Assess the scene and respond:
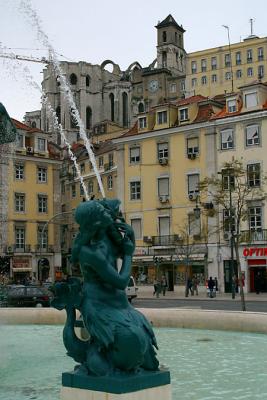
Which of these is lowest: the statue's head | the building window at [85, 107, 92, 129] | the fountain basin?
the fountain basin

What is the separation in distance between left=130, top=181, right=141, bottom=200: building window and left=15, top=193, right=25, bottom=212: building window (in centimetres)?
1187

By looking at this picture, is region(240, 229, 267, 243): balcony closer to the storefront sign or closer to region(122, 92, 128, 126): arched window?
the storefront sign

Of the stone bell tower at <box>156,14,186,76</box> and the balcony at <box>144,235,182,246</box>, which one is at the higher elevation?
the stone bell tower at <box>156,14,186,76</box>

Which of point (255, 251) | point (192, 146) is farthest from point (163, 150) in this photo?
point (255, 251)

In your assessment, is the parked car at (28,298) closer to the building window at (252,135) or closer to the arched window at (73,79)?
the building window at (252,135)

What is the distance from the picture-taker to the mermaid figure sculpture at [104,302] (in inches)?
247

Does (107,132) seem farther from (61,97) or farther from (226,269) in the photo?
(226,269)

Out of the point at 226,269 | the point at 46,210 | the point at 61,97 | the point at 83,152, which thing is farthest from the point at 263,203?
Answer: the point at 61,97

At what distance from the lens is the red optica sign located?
49.9 metres

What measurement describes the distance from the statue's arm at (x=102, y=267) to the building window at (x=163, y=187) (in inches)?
1984

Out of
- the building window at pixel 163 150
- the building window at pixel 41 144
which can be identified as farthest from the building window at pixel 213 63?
the building window at pixel 163 150

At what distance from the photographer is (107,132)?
95750 mm

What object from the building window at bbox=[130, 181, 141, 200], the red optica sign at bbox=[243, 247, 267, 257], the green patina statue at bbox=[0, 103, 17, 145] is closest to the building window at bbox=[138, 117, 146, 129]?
the building window at bbox=[130, 181, 141, 200]

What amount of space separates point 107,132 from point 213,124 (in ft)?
142
